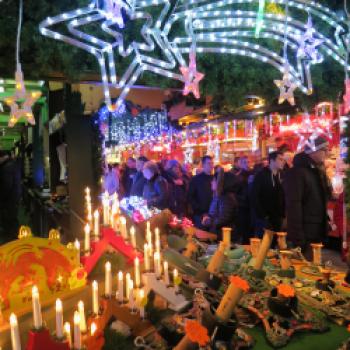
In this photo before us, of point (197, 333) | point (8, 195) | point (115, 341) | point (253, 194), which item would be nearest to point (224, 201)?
point (253, 194)

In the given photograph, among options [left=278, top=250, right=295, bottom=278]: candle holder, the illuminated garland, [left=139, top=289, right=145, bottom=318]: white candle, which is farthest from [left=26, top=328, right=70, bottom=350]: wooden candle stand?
the illuminated garland

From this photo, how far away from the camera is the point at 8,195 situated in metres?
7.16

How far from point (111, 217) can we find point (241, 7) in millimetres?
2479

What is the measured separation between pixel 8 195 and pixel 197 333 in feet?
21.7

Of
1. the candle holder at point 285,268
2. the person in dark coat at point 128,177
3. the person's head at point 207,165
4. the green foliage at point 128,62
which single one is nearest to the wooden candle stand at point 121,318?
the candle holder at point 285,268

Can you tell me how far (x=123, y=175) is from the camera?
8789 millimetres

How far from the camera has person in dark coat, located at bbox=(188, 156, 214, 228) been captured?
638cm

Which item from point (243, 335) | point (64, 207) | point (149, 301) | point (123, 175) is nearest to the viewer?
point (243, 335)

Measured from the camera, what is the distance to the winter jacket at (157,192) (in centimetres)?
557

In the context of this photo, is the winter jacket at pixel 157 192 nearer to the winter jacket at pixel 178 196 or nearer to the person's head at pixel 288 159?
the winter jacket at pixel 178 196

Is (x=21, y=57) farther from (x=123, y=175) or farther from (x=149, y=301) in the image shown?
(x=123, y=175)

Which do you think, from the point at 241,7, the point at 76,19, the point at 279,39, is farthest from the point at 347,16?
the point at 76,19

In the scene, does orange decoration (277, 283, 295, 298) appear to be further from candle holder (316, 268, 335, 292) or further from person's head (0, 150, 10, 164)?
person's head (0, 150, 10, 164)

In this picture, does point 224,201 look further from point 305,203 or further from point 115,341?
point 115,341
